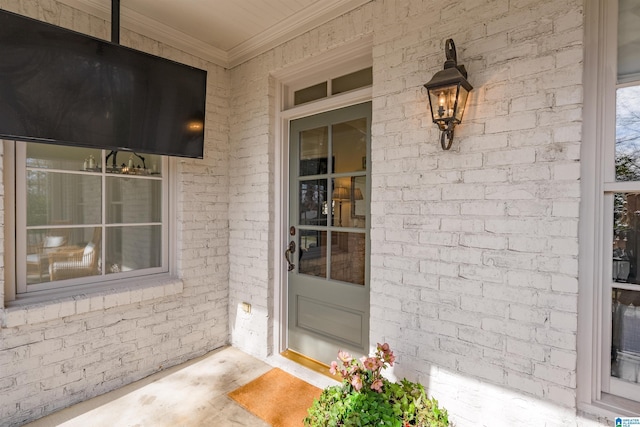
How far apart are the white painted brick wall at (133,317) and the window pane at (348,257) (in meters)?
1.22

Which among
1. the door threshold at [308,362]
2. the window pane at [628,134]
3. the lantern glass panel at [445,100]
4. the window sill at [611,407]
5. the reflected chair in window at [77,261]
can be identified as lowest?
the door threshold at [308,362]

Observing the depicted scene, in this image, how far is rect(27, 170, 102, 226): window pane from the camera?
7.02ft

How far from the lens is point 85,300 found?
7.22 ft

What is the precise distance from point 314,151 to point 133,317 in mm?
1992

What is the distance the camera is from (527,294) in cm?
153

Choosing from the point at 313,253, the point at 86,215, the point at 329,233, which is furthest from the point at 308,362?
the point at 86,215

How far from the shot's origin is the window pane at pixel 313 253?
2.57 meters

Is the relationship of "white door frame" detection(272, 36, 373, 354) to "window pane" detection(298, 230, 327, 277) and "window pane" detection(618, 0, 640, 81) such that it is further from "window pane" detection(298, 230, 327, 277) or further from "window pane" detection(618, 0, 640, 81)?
"window pane" detection(618, 0, 640, 81)

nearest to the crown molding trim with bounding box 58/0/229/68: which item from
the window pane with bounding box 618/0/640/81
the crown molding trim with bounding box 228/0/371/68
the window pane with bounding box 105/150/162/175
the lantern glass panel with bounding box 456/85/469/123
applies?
the crown molding trim with bounding box 228/0/371/68

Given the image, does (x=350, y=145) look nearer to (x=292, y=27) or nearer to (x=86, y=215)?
(x=292, y=27)

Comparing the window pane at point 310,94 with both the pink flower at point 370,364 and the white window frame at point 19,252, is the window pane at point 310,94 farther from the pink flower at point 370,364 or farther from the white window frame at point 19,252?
the pink flower at point 370,364

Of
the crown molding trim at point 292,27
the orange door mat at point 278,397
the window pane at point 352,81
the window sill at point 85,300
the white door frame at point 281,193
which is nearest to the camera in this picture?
the window sill at point 85,300

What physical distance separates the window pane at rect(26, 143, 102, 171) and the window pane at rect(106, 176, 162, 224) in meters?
0.18

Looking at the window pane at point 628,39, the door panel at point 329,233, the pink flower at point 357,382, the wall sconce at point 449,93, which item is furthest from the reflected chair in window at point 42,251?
the window pane at point 628,39
